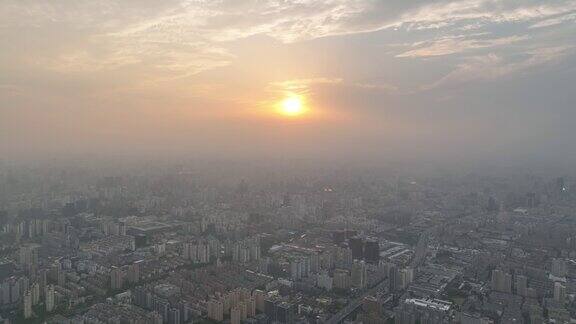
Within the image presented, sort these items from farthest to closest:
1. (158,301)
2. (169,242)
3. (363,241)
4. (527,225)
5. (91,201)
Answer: (91,201) < (527,225) < (169,242) < (363,241) < (158,301)

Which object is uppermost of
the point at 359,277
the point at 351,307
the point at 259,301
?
the point at 259,301

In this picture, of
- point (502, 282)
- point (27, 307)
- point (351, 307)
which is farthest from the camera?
point (502, 282)

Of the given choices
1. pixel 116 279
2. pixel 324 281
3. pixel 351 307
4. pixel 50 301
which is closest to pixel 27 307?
pixel 50 301

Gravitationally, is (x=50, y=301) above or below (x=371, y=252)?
above

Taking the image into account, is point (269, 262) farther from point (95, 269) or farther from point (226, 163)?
point (226, 163)

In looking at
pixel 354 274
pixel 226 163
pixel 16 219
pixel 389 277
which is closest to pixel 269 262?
pixel 354 274

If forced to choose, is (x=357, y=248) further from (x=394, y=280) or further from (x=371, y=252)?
(x=394, y=280)

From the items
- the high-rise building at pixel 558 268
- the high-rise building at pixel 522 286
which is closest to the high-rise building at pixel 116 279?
the high-rise building at pixel 522 286

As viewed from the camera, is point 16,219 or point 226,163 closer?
point 16,219

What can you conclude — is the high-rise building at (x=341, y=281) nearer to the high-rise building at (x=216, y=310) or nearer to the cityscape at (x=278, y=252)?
the cityscape at (x=278, y=252)
